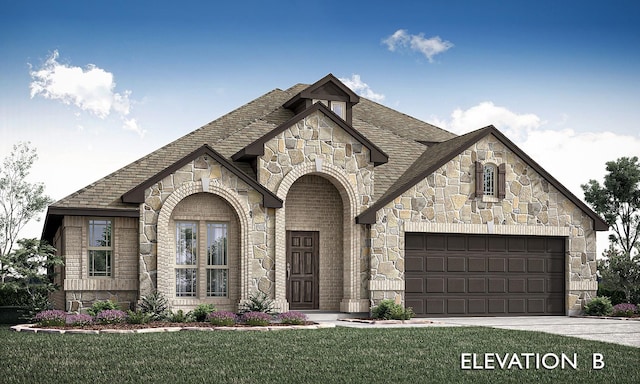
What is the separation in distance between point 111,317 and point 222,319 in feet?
8.44

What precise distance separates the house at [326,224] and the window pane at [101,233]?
3 centimetres

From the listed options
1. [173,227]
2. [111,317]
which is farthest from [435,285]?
[111,317]

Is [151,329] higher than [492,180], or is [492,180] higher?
[492,180]

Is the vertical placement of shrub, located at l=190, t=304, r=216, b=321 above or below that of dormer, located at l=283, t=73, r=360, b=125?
below

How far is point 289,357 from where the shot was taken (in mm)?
13930

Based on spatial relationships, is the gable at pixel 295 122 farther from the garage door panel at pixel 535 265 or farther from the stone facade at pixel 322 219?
the garage door panel at pixel 535 265

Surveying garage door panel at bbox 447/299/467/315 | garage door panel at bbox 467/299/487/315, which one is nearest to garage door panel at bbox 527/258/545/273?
garage door panel at bbox 467/299/487/315

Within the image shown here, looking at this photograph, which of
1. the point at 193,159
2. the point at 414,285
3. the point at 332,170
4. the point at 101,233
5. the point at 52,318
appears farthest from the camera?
the point at 414,285

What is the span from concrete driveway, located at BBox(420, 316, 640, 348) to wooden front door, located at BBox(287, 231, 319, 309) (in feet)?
12.6

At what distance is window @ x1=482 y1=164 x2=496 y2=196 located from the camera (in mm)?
25359

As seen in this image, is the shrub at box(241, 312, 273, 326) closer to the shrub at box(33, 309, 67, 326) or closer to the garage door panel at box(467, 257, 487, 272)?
the shrub at box(33, 309, 67, 326)

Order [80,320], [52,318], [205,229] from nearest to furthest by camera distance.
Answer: [80,320], [52,318], [205,229]

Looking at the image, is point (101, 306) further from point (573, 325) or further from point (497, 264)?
point (573, 325)

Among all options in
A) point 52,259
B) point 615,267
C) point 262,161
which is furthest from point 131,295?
point 615,267
